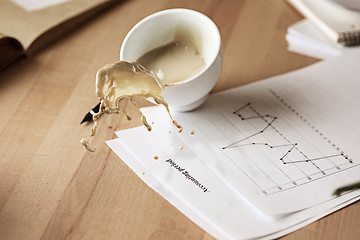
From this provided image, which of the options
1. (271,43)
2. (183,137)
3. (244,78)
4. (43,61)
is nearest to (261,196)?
(183,137)

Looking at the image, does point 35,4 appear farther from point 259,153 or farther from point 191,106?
point 259,153

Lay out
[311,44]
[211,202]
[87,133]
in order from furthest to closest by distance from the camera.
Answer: [311,44] < [87,133] < [211,202]

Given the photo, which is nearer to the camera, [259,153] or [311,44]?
[259,153]

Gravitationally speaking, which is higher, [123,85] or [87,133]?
[123,85]

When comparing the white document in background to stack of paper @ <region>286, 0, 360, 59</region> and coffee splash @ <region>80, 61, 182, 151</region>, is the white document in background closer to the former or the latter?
coffee splash @ <region>80, 61, 182, 151</region>

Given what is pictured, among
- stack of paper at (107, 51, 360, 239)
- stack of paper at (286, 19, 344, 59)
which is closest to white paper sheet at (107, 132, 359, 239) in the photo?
stack of paper at (107, 51, 360, 239)

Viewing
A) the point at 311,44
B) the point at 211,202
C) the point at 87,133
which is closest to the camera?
the point at 211,202

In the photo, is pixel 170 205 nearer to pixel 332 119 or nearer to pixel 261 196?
pixel 261 196

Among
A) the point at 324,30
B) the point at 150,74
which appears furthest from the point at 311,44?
the point at 150,74
